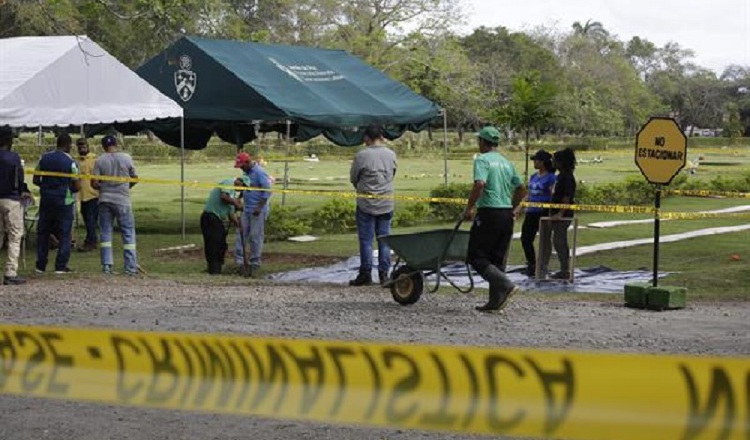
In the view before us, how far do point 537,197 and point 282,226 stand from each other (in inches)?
278

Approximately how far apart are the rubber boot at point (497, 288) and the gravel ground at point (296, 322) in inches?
4.8

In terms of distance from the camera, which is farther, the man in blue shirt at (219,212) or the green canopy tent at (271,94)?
the green canopy tent at (271,94)

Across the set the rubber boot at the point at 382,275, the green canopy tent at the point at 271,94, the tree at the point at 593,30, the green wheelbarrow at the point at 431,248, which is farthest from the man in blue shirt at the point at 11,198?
the tree at the point at 593,30

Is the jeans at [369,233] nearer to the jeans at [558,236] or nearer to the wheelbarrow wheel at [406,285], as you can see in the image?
the wheelbarrow wheel at [406,285]

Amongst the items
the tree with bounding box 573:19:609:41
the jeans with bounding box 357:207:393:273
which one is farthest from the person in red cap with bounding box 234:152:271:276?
the tree with bounding box 573:19:609:41

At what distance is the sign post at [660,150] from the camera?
11.9m

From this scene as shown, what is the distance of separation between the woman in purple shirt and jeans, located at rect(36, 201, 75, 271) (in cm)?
548

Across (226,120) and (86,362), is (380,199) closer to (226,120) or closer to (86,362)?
(226,120)

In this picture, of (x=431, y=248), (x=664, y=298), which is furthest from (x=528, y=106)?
(x=431, y=248)

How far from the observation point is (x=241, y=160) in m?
14.6

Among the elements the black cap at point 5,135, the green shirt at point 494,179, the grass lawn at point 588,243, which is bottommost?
the grass lawn at point 588,243

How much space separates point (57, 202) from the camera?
14.3 metres

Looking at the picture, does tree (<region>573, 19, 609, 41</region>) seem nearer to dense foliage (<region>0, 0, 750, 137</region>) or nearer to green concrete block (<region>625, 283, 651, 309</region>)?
dense foliage (<region>0, 0, 750, 137</region>)

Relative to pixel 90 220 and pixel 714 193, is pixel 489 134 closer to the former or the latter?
pixel 90 220
